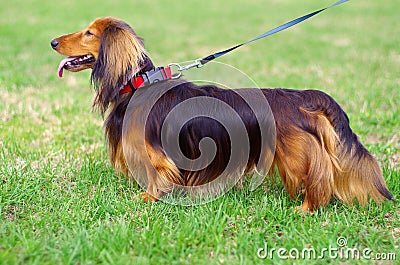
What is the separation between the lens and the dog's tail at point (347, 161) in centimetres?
390

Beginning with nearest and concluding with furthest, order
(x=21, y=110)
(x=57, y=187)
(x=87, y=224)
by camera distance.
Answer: (x=87, y=224) < (x=57, y=187) < (x=21, y=110)

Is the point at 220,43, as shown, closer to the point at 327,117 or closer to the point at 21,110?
the point at 21,110

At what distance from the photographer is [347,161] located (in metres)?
3.92

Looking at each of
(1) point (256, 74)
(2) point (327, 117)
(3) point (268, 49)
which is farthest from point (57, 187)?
(3) point (268, 49)

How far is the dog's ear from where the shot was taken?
13.7 feet

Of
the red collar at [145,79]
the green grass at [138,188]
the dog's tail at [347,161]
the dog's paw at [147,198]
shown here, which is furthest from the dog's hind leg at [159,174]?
the dog's tail at [347,161]

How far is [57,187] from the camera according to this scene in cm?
445

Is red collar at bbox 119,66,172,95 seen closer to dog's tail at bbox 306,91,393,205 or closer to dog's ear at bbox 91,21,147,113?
dog's ear at bbox 91,21,147,113

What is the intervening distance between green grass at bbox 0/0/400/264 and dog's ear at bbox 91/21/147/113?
915 millimetres

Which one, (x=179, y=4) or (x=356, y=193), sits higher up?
(x=179, y=4)

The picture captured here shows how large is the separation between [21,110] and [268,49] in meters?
7.34

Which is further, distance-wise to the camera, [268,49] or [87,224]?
[268,49]

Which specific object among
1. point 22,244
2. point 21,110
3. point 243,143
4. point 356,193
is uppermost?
point 21,110

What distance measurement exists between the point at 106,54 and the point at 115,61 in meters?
0.10
